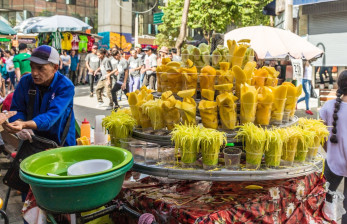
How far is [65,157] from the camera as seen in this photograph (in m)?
2.62

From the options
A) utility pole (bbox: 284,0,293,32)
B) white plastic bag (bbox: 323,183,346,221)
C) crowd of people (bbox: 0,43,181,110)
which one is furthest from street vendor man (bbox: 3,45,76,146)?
utility pole (bbox: 284,0,293,32)

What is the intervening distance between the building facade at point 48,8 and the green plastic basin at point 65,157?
45.0m

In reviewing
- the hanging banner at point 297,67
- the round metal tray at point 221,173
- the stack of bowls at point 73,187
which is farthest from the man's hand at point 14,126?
the hanging banner at point 297,67

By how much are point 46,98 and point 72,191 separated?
135 centimetres

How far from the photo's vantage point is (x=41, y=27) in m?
14.8

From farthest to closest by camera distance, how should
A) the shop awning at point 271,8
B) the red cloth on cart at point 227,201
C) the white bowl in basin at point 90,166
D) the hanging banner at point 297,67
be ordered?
the shop awning at point 271,8 < the hanging banner at point 297,67 < the red cloth on cart at point 227,201 < the white bowl in basin at point 90,166

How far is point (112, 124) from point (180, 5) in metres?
28.1

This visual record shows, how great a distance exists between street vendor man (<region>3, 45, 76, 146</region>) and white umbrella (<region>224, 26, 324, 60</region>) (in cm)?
663

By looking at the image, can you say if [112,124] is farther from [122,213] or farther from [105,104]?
[105,104]

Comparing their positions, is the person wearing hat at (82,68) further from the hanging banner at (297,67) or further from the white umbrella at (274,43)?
the hanging banner at (297,67)

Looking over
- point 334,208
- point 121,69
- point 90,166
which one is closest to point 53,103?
point 90,166

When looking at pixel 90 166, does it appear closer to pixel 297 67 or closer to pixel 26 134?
pixel 26 134

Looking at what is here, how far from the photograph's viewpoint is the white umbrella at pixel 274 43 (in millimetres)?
8812

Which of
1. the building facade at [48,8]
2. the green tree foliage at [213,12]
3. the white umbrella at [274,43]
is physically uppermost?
the building facade at [48,8]
